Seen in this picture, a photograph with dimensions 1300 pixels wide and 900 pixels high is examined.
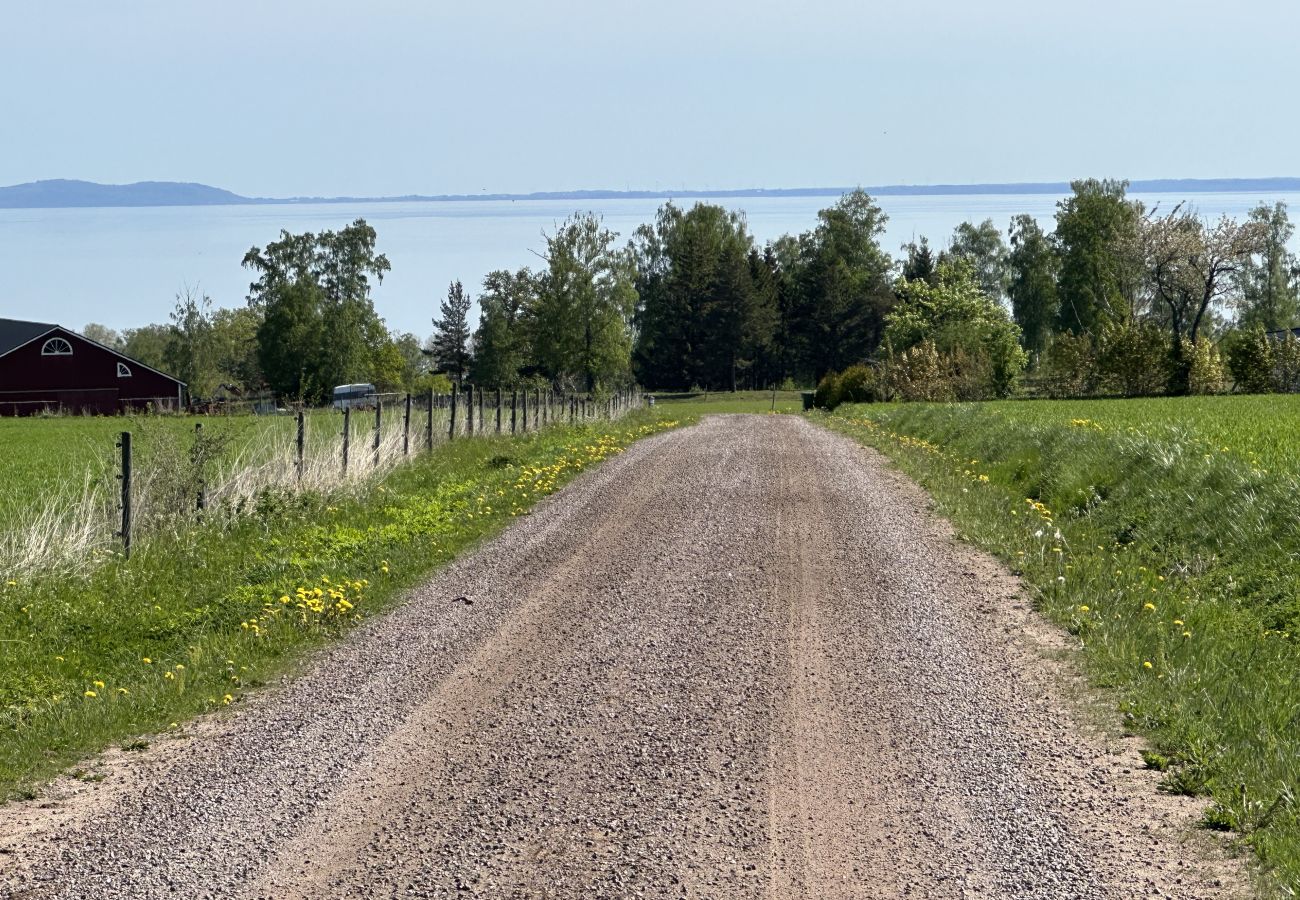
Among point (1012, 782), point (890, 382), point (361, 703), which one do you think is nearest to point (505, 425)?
point (361, 703)

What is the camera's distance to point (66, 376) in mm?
71188

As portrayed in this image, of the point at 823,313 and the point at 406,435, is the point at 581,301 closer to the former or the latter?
the point at 823,313

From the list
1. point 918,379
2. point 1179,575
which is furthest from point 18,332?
point 1179,575

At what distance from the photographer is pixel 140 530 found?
14.4 meters

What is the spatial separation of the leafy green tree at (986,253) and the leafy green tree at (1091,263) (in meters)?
20.5

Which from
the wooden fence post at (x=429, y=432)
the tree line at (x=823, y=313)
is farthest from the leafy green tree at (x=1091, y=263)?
the wooden fence post at (x=429, y=432)

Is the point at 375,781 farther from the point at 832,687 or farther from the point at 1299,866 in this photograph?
the point at 1299,866

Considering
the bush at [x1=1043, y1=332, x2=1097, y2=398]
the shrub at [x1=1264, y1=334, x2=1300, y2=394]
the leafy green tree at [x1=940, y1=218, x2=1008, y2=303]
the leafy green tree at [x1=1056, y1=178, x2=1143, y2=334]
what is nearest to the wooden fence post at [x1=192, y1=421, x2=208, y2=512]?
the bush at [x1=1043, y1=332, x2=1097, y2=398]

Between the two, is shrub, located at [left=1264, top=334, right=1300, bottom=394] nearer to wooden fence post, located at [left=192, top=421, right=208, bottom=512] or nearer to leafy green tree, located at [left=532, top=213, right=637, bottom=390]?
leafy green tree, located at [left=532, top=213, right=637, bottom=390]

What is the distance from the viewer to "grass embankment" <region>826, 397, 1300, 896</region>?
22.3 ft

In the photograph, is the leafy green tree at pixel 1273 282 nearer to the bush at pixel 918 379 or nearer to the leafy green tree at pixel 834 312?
the leafy green tree at pixel 834 312

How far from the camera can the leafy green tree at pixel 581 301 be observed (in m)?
80.6

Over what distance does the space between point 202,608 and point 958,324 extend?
70601mm

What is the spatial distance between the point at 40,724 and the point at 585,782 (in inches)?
147
